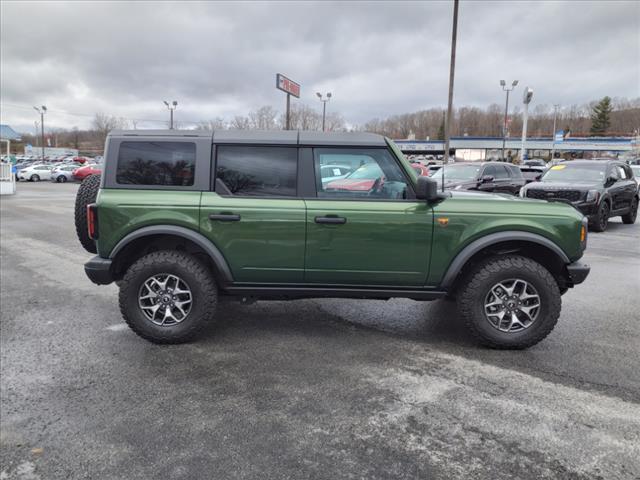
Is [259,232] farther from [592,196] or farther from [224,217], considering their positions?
[592,196]

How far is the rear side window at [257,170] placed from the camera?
165 inches

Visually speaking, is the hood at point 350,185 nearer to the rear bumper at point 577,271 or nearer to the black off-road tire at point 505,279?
the black off-road tire at point 505,279

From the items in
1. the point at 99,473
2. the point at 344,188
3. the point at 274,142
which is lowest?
the point at 99,473

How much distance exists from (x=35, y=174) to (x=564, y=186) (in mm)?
38496

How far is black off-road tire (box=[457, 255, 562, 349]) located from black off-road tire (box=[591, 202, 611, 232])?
28.3ft

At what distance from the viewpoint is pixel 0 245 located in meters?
9.16

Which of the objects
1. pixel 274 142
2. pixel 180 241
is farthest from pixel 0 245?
pixel 274 142

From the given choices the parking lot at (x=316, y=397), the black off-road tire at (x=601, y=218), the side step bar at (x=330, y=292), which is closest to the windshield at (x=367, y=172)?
the side step bar at (x=330, y=292)

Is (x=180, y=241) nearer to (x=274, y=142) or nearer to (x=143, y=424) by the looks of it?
(x=274, y=142)

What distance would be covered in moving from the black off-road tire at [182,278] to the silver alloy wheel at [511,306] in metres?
2.41

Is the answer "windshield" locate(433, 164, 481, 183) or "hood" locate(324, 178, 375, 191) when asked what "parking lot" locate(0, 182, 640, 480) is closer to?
"hood" locate(324, 178, 375, 191)

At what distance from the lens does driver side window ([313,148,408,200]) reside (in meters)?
4.18

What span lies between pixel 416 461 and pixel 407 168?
2379mm

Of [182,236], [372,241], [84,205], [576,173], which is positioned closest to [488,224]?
[372,241]
